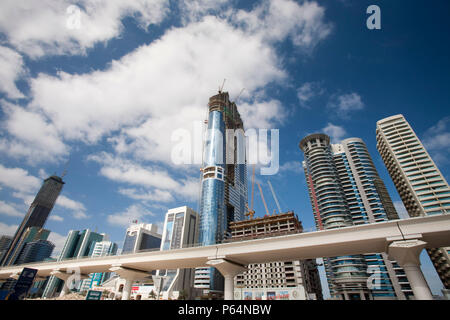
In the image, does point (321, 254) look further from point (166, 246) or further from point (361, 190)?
point (166, 246)

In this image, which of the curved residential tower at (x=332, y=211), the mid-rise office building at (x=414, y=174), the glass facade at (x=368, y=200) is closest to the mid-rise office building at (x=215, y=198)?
the curved residential tower at (x=332, y=211)

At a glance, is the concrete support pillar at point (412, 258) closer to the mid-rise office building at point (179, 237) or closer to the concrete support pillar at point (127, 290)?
the concrete support pillar at point (127, 290)

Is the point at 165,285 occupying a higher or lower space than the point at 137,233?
lower

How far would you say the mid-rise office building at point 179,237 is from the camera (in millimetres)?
141000

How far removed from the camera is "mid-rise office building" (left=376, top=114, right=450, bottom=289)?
9375 centimetres

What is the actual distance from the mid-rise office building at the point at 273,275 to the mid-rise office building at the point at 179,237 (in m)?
45.3

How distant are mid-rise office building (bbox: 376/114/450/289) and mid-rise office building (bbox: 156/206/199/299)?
128 meters

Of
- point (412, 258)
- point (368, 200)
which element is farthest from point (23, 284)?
point (368, 200)

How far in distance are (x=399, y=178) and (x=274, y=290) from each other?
90894 mm

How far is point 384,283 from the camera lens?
9831 cm

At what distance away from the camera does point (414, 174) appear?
106 meters
